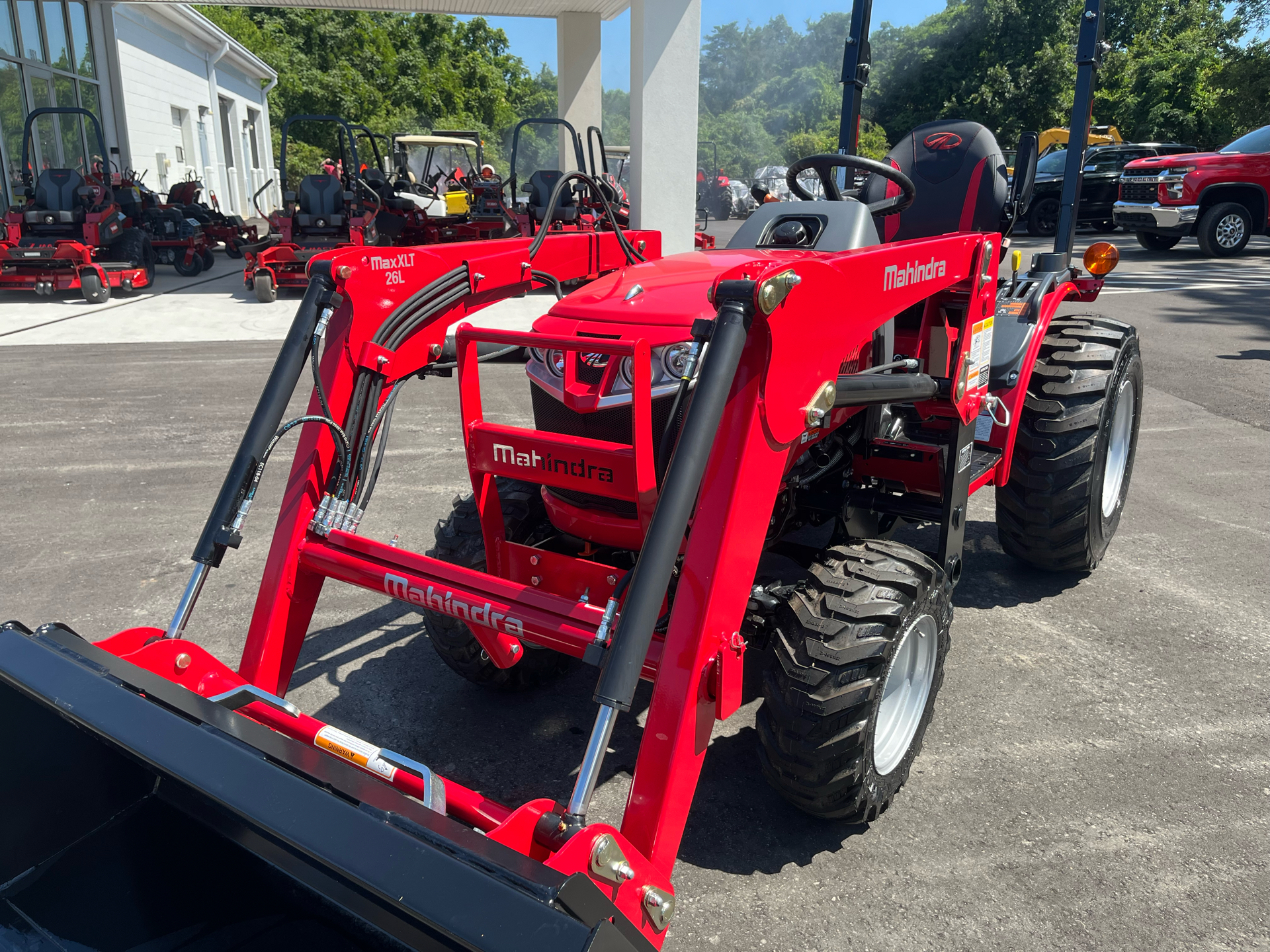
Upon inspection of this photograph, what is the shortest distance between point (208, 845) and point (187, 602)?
59cm

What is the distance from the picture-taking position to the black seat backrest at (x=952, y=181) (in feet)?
14.3

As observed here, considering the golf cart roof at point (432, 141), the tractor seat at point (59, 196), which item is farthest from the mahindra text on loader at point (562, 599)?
the golf cart roof at point (432, 141)

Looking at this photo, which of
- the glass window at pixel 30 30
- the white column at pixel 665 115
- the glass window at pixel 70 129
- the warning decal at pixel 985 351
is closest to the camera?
the warning decal at pixel 985 351

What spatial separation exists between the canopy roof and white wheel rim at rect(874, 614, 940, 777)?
52.9 feet

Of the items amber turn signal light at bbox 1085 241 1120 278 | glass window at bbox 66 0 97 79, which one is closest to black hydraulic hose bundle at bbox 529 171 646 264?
amber turn signal light at bbox 1085 241 1120 278

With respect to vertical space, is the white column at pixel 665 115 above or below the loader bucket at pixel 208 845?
above

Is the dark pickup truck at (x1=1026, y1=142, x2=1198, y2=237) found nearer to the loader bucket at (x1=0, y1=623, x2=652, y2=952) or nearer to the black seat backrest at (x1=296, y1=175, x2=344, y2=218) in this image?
the black seat backrest at (x1=296, y1=175, x2=344, y2=218)

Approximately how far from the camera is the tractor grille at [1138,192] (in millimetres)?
15078

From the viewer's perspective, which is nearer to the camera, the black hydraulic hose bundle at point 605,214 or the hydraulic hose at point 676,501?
the hydraulic hose at point 676,501

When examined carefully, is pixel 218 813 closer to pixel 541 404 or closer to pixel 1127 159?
pixel 541 404

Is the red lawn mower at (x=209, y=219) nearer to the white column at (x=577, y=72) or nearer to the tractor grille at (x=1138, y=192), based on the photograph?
the white column at (x=577, y=72)

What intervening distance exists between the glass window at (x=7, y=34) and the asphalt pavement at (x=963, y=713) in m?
14.0


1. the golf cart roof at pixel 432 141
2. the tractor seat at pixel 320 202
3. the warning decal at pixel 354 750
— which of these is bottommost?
the warning decal at pixel 354 750

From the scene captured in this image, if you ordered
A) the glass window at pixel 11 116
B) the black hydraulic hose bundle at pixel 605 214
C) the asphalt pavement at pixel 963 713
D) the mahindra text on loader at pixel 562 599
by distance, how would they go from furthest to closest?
the glass window at pixel 11 116
the black hydraulic hose bundle at pixel 605 214
the asphalt pavement at pixel 963 713
the mahindra text on loader at pixel 562 599
